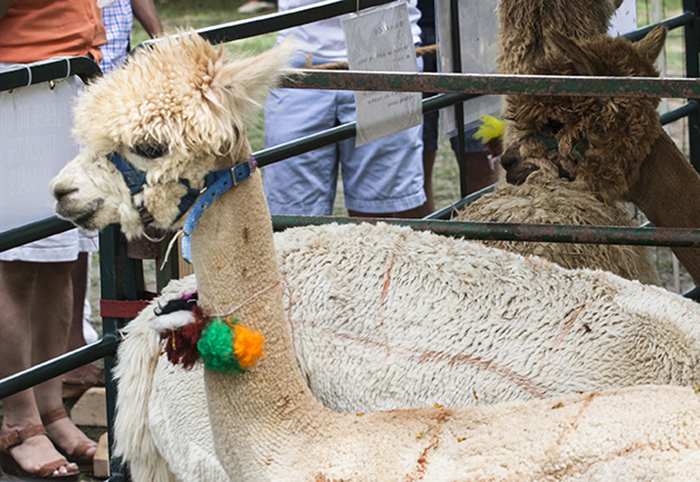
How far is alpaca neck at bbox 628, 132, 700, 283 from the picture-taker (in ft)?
7.60

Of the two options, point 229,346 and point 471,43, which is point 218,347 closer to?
point 229,346

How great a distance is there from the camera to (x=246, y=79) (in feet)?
4.03

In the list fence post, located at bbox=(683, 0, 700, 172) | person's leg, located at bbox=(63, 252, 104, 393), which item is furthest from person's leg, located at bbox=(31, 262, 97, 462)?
fence post, located at bbox=(683, 0, 700, 172)

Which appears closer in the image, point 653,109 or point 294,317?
point 294,317

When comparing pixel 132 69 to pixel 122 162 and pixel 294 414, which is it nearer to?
pixel 122 162

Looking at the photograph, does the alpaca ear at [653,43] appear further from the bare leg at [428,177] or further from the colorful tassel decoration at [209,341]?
the colorful tassel decoration at [209,341]

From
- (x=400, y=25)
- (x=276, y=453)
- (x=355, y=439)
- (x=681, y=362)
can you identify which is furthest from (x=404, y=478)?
(x=400, y=25)

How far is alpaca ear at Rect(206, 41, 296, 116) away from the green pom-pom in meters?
0.35

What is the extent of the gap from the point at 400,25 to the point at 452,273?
1.14m

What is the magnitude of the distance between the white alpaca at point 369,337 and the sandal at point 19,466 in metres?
1.14

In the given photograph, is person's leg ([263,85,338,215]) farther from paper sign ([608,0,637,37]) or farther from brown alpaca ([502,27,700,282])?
paper sign ([608,0,637,37])

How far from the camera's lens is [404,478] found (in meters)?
1.25

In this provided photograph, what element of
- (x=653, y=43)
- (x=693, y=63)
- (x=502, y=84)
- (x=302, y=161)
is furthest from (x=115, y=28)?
(x=693, y=63)

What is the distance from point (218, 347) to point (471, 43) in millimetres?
2059
